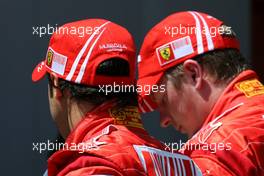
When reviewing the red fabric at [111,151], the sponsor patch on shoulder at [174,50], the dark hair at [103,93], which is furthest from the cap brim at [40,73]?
the sponsor patch on shoulder at [174,50]

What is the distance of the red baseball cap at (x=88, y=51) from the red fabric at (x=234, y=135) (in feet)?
1.00

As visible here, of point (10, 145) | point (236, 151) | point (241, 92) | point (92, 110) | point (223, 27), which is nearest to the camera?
point (92, 110)

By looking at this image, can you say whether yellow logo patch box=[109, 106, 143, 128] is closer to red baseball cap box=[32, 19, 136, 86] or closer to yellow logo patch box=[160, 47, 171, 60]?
red baseball cap box=[32, 19, 136, 86]

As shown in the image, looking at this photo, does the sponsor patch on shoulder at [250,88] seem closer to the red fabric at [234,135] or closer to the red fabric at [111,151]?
the red fabric at [234,135]

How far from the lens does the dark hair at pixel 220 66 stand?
2189 mm

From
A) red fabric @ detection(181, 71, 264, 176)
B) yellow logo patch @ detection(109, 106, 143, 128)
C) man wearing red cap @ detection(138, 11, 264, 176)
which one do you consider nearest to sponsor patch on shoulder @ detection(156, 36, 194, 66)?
man wearing red cap @ detection(138, 11, 264, 176)

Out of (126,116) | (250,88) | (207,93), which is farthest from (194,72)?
(126,116)

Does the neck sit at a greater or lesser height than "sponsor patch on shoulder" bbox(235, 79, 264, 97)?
greater

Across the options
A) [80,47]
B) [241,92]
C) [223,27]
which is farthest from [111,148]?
[223,27]

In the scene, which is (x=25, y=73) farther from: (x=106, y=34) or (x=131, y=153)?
(x=131, y=153)

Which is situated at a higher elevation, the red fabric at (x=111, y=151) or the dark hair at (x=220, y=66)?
the dark hair at (x=220, y=66)

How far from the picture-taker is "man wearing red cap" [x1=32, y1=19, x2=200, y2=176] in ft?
5.59

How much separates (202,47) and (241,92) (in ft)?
0.66

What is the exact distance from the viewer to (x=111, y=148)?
1689 mm
